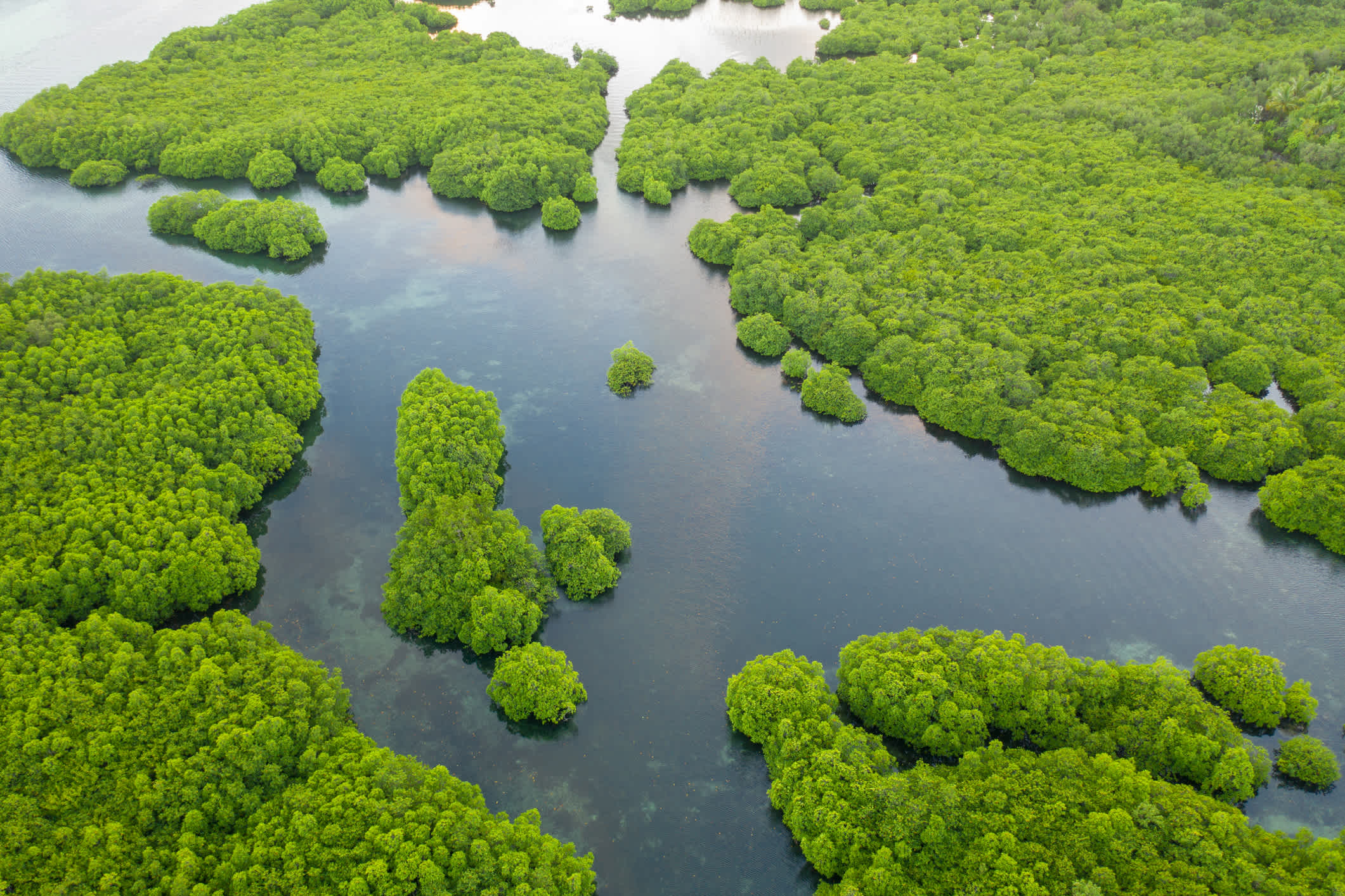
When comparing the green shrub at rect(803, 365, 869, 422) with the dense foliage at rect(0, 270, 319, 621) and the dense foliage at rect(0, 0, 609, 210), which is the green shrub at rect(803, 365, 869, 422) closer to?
the dense foliage at rect(0, 270, 319, 621)

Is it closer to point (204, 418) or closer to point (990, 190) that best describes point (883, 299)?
point (990, 190)

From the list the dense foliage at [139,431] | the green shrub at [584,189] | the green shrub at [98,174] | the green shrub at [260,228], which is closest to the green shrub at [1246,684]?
Answer: the dense foliage at [139,431]

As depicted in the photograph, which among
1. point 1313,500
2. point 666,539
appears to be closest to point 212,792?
point 666,539

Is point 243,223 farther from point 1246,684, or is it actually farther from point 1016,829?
point 1246,684

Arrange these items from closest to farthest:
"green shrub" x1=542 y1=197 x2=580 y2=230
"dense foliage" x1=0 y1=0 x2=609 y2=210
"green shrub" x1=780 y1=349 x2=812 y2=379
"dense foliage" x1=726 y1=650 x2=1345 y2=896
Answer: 1. "dense foliage" x1=726 y1=650 x2=1345 y2=896
2. "green shrub" x1=780 y1=349 x2=812 y2=379
3. "green shrub" x1=542 y1=197 x2=580 y2=230
4. "dense foliage" x1=0 y1=0 x2=609 y2=210

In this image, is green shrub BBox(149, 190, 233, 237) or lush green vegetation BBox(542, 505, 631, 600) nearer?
lush green vegetation BBox(542, 505, 631, 600)

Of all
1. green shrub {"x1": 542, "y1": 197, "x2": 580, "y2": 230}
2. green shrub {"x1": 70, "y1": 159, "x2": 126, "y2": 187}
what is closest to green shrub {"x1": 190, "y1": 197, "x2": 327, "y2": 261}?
green shrub {"x1": 70, "y1": 159, "x2": 126, "y2": 187}
